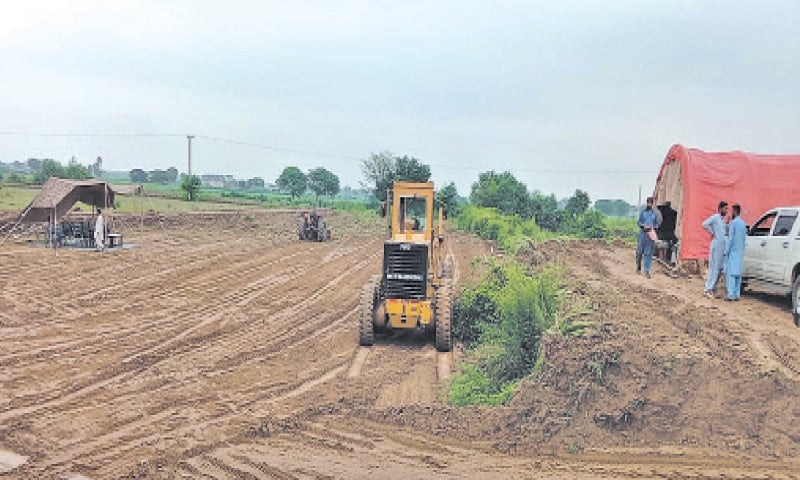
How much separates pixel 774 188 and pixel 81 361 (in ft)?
49.4

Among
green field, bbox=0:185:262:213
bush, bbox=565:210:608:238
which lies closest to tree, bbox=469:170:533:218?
bush, bbox=565:210:608:238

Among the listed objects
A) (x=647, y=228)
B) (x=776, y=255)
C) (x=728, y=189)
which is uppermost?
(x=728, y=189)

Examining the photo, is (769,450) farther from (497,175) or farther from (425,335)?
(497,175)

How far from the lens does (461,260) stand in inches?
1075

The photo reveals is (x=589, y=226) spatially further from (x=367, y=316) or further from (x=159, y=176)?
(x=159, y=176)

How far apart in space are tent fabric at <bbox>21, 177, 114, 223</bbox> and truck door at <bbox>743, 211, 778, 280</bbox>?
2124cm

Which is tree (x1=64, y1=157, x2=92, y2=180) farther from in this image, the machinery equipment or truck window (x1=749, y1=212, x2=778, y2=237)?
truck window (x1=749, y1=212, x2=778, y2=237)

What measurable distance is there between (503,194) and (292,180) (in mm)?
73546

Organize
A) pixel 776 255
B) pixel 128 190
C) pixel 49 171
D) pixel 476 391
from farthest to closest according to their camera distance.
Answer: pixel 49 171 < pixel 128 190 < pixel 776 255 < pixel 476 391

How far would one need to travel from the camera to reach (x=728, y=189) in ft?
53.6

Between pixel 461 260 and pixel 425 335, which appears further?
pixel 461 260

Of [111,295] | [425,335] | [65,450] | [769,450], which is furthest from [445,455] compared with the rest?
[111,295]

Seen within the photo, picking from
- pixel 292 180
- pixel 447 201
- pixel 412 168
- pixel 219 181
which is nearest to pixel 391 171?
pixel 412 168

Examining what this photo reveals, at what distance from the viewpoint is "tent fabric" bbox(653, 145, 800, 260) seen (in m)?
16.3
